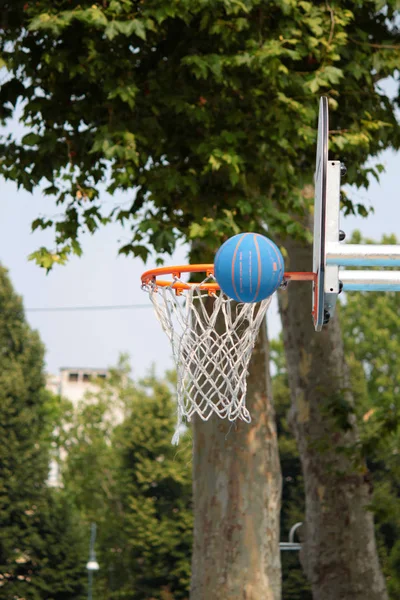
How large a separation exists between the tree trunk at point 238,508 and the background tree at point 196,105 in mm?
56

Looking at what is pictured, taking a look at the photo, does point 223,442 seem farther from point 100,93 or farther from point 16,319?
point 16,319

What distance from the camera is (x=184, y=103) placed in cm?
961

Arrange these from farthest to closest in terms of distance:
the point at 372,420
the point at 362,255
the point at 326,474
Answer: the point at 372,420, the point at 326,474, the point at 362,255

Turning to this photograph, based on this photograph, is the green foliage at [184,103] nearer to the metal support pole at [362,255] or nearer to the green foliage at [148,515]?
the metal support pole at [362,255]

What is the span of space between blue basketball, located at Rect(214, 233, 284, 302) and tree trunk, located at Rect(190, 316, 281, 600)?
510 cm

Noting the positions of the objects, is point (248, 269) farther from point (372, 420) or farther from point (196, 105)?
point (372, 420)

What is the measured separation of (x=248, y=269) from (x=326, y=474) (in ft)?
27.9

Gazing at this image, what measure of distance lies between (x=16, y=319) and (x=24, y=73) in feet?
77.1

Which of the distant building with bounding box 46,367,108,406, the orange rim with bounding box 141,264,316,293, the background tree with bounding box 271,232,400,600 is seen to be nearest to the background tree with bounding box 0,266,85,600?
the background tree with bounding box 271,232,400,600

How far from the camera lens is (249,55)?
9.51 meters

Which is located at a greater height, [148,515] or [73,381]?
[73,381]

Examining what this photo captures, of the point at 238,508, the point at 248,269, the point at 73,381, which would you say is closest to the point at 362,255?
the point at 248,269

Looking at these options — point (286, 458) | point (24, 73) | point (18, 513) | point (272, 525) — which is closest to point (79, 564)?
point (18, 513)

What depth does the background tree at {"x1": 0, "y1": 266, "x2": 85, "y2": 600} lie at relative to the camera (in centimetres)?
2995
